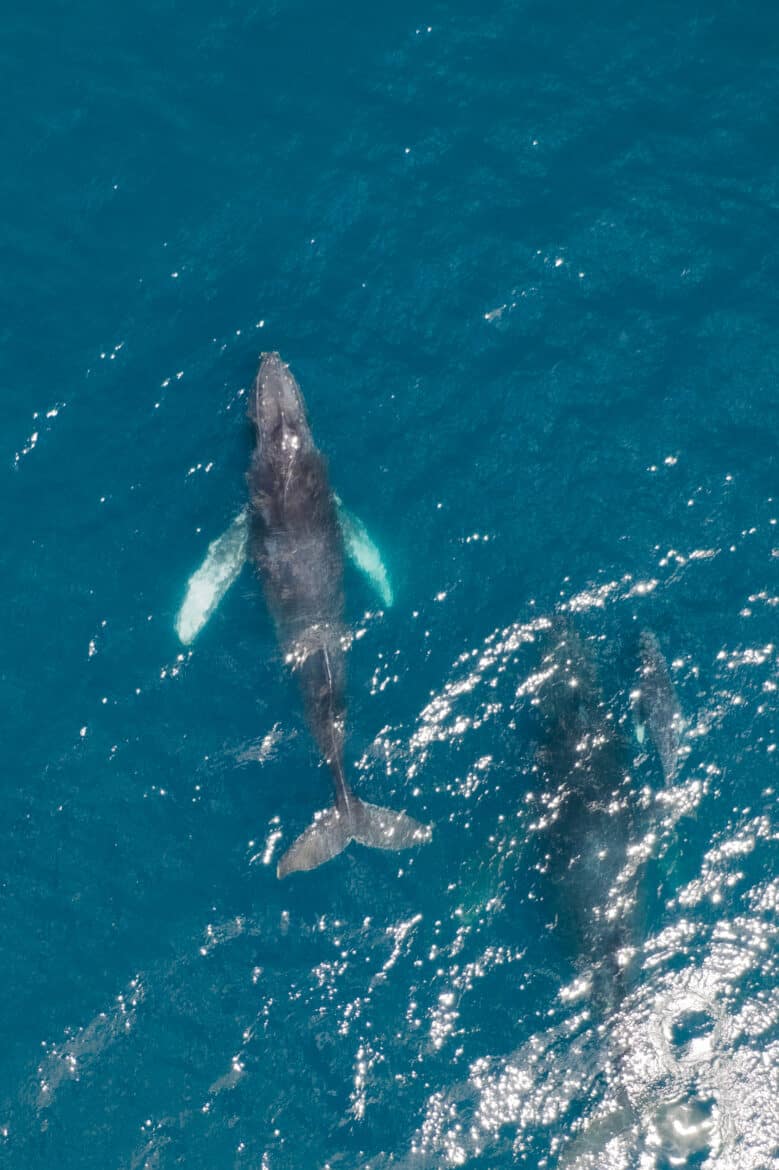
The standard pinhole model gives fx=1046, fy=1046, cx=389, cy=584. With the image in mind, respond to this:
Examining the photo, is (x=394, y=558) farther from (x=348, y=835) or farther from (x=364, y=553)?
(x=348, y=835)

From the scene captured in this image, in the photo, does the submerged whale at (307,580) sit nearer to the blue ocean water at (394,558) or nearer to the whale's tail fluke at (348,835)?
the whale's tail fluke at (348,835)

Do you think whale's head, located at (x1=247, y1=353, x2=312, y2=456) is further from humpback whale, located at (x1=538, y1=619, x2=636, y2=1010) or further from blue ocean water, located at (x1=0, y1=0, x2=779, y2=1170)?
humpback whale, located at (x1=538, y1=619, x2=636, y2=1010)

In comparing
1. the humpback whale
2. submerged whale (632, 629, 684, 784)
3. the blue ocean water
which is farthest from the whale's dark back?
submerged whale (632, 629, 684, 784)

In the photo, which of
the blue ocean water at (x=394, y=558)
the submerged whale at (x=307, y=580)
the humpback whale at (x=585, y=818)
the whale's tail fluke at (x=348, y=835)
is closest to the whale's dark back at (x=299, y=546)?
A: the submerged whale at (x=307, y=580)

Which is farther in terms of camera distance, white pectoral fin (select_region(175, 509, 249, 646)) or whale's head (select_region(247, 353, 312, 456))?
whale's head (select_region(247, 353, 312, 456))

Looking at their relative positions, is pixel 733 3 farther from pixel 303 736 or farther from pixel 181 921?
pixel 181 921

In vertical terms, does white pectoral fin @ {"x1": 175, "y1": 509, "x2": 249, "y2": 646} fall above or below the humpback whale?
above

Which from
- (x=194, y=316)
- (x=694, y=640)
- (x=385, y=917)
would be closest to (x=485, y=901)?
(x=385, y=917)
